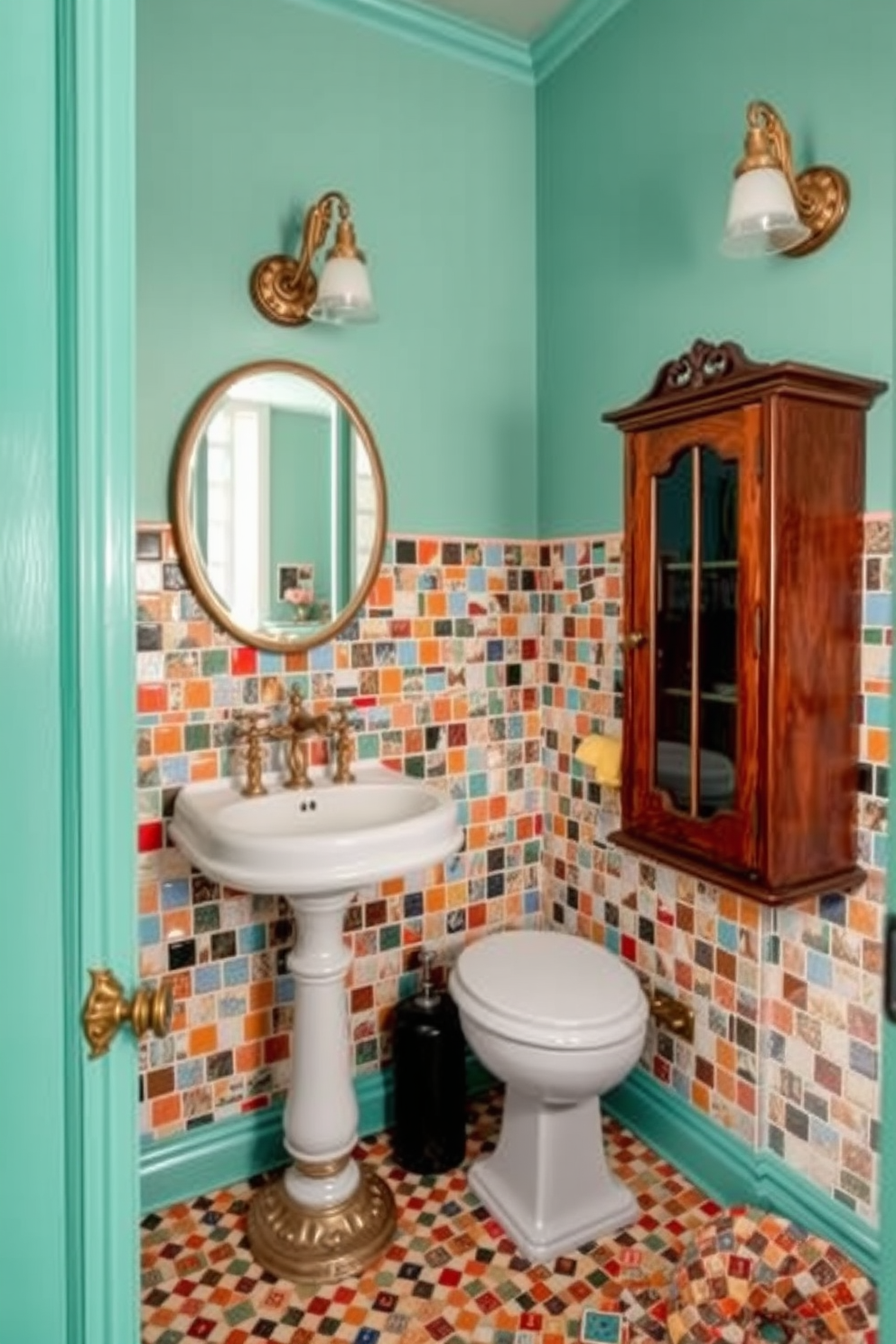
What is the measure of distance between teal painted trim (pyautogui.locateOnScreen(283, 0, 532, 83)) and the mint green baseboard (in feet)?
8.18

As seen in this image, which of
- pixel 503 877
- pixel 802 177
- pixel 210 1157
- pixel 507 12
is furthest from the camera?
pixel 503 877

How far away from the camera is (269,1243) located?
1.69 m

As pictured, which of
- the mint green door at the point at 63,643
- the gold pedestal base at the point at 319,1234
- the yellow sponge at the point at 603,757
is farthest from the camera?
the yellow sponge at the point at 603,757

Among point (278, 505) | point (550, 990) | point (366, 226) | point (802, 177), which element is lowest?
point (550, 990)

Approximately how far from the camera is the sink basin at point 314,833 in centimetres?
146

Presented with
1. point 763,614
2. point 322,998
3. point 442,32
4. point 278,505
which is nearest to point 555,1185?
point 322,998

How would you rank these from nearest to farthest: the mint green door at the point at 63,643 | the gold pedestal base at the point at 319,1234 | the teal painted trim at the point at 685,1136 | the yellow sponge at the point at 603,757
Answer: the mint green door at the point at 63,643 < the gold pedestal base at the point at 319,1234 < the teal painted trim at the point at 685,1136 < the yellow sponge at the point at 603,757

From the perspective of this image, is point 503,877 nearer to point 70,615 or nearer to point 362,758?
point 362,758

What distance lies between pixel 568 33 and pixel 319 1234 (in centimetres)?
275

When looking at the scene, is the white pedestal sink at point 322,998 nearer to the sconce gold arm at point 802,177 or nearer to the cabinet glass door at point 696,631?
the cabinet glass door at point 696,631

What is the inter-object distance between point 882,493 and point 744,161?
2.01 feet

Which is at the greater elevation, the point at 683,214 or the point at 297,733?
the point at 683,214

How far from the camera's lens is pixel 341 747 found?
1.92m

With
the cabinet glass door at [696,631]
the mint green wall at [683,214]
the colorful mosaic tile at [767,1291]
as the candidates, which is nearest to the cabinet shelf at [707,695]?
the cabinet glass door at [696,631]
